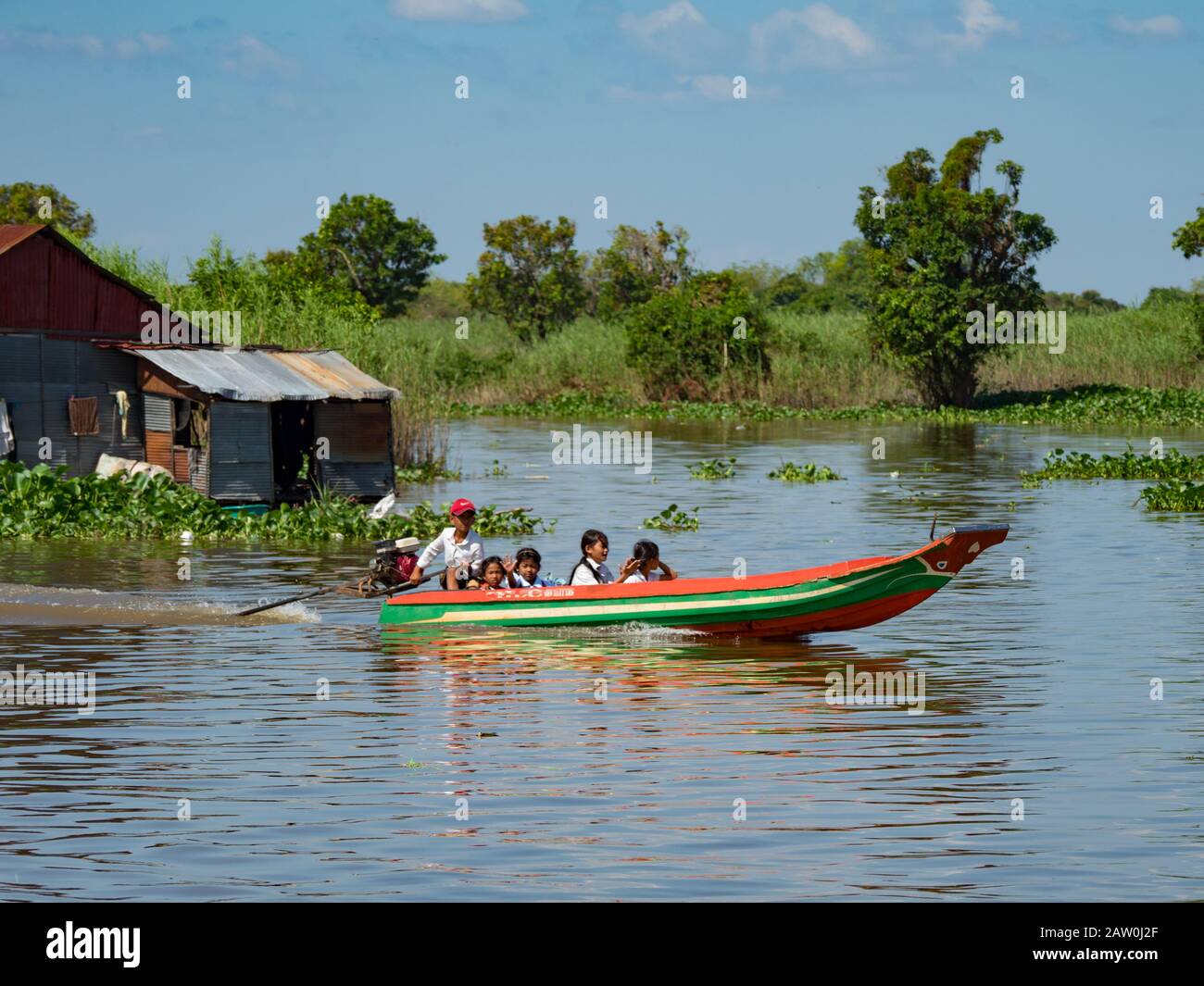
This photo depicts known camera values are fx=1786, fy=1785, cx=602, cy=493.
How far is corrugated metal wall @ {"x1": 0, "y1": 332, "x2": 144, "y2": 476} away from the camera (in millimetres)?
26203

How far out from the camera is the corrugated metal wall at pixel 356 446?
28.1 metres

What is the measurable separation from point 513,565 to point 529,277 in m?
56.9

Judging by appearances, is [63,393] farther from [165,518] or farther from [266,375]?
[165,518]

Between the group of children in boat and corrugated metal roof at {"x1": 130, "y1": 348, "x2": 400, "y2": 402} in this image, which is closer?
the group of children in boat

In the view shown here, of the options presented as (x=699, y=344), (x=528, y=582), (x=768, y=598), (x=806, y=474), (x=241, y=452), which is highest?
(x=699, y=344)

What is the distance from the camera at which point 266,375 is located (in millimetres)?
26750

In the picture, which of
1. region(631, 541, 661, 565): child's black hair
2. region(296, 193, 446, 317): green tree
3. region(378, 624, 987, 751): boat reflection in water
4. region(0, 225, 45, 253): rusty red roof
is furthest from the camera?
region(296, 193, 446, 317): green tree

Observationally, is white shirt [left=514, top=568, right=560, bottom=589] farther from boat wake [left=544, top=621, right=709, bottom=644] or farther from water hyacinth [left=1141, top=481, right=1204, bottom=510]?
water hyacinth [left=1141, top=481, right=1204, bottom=510]

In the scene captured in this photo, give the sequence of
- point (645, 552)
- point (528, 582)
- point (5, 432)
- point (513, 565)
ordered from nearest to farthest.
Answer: point (645, 552), point (528, 582), point (513, 565), point (5, 432)

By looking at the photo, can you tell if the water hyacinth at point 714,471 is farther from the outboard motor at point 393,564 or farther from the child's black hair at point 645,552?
the child's black hair at point 645,552

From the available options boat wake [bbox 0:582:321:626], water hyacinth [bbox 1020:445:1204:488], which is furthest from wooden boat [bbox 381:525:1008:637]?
water hyacinth [bbox 1020:445:1204:488]

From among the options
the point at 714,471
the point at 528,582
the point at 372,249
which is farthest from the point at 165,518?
the point at 372,249

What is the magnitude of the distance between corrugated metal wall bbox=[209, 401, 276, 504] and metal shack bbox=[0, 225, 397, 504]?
0.06ft
